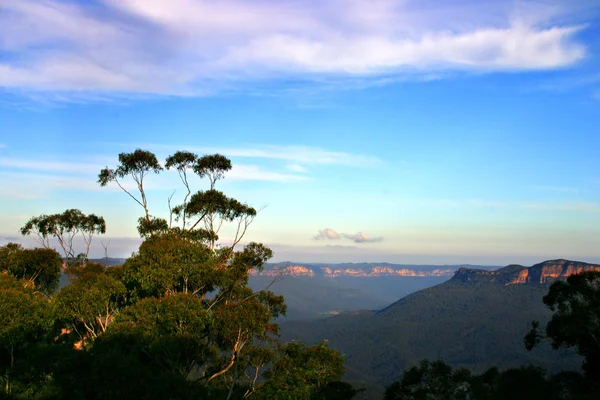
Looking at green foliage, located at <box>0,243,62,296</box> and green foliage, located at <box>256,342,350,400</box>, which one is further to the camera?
green foliage, located at <box>0,243,62,296</box>

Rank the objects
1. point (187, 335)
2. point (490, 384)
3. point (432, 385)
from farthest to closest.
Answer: point (432, 385), point (490, 384), point (187, 335)

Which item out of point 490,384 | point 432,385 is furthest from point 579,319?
point 432,385

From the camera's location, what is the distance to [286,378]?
1189 inches

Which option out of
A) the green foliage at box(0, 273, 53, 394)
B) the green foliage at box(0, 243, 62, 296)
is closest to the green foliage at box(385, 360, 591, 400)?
the green foliage at box(0, 273, 53, 394)

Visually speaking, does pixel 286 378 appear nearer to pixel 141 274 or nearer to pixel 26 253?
pixel 141 274

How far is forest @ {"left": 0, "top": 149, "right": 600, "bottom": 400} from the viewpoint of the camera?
81.6 ft

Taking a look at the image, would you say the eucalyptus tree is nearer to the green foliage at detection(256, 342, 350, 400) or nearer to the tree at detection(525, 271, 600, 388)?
the green foliage at detection(256, 342, 350, 400)

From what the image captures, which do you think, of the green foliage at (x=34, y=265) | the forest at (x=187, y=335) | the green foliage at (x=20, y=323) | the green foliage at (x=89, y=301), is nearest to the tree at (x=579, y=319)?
the forest at (x=187, y=335)

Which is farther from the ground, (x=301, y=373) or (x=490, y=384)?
(x=301, y=373)

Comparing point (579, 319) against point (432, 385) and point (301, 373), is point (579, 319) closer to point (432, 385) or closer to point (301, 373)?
point (432, 385)

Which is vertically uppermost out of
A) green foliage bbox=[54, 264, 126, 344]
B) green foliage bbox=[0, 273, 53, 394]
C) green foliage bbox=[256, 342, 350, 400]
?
green foliage bbox=[54, 264, 126, 344]

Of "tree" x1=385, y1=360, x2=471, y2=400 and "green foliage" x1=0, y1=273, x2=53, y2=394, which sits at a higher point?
"green foliage" x1=0, y1=273, x2=53, y2=394

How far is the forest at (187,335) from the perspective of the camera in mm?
24875

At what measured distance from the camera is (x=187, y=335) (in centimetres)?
2864
